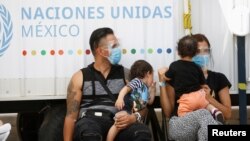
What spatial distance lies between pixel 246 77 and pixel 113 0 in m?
1.47

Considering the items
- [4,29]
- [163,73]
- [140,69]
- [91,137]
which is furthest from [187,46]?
[4,29]

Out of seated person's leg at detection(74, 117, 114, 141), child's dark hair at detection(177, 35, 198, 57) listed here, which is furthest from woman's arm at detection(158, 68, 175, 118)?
seated person's leg at detection(74, 117, 114, 141)

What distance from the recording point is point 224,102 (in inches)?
175

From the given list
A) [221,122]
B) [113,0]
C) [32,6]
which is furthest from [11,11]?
[221,122]

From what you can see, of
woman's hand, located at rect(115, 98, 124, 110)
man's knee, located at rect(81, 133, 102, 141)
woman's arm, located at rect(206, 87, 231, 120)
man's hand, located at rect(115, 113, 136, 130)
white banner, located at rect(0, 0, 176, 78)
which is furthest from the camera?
white banner, located at rect(0, 0, 176, 78)

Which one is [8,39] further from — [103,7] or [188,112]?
[188,112]

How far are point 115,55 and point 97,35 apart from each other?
0.24 metres

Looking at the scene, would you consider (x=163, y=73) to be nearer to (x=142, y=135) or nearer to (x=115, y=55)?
(x=115, y=55)

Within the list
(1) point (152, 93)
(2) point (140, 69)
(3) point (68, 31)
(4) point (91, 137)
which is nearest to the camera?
(4) point (91, 137)

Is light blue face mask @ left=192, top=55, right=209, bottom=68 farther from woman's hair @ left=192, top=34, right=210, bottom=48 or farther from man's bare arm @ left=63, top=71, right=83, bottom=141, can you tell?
man's bare arm @ left=63, top=71, right=83, bottom=141

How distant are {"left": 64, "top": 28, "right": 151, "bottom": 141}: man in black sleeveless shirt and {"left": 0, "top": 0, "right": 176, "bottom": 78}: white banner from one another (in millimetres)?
190

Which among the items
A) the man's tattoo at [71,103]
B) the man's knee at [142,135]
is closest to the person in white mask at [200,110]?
the man's knee at [142,135]

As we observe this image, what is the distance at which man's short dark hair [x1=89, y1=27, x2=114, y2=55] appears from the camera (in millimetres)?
4352

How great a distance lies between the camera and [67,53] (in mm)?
4547
